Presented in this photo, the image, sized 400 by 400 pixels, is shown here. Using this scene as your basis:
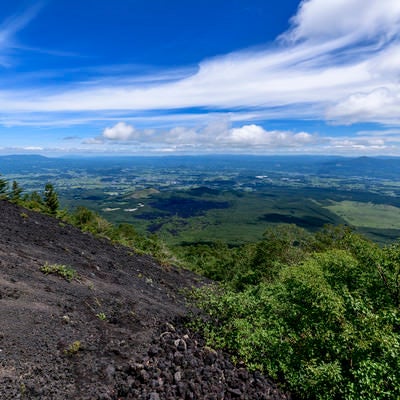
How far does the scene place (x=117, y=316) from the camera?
38.4ft

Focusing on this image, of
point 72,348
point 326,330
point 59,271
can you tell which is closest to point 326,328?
point 326,330

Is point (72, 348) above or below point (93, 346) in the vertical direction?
above

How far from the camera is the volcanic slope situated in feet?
24.6

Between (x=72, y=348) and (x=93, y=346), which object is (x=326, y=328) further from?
(x=72, y=348)

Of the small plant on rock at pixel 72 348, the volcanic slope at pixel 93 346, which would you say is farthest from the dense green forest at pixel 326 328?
the small plant on rock at pixel 72 348

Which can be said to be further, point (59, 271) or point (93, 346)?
point (59, 271)

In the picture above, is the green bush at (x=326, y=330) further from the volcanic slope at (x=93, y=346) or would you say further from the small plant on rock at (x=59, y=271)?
the small plant on rock at (x=59, y=271)

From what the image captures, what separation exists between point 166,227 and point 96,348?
18607 centimetres

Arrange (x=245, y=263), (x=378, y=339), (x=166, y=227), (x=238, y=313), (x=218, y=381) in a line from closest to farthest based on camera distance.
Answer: (x=378, y=339)
(x=218, y=381)
(x=238, y=313)
(x=245, y=263)
(x=166, y=227)

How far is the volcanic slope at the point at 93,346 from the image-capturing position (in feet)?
24.6

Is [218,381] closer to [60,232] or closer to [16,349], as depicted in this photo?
[16,349]

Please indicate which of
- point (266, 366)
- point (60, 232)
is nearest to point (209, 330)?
point (266, 366)

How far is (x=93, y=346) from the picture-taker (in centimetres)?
908

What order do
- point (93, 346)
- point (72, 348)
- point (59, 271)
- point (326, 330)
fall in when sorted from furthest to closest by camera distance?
point (59, 271) < point (326, 330) < point (93, 346) < point (72, 348)
